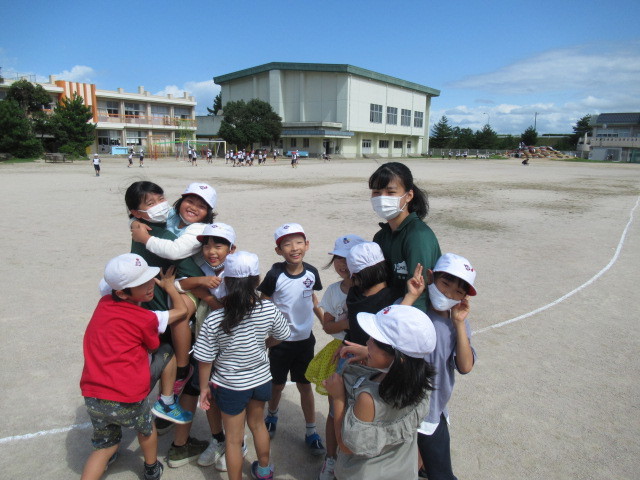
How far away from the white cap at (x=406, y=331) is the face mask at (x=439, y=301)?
0.44 m

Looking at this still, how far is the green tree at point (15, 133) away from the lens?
3944 cm

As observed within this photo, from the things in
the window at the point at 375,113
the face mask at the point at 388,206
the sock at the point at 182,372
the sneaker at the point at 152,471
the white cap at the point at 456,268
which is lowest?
the sneaker at the point at 152,471

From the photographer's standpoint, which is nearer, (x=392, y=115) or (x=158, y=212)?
(x=158, y=212)

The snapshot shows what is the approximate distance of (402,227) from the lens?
262 cm

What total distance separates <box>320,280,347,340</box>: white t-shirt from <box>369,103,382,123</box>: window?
233ft

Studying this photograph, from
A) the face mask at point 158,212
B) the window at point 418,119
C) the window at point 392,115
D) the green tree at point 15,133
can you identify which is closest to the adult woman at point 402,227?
the face mask at point 158,212

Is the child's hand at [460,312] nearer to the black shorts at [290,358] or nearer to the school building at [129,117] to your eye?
the black shorts at [290,358]

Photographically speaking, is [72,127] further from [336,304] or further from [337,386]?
[337,386]

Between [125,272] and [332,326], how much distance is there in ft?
4.16

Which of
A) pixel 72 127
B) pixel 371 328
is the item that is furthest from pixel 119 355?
pixel 72 127

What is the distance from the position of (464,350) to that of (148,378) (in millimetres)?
1795

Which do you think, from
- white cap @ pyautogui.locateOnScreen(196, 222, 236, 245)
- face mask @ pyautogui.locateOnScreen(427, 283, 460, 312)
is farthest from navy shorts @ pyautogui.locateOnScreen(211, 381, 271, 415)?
face mask @ pyautogui.locateOnScreen(427, 283, 460, 312)

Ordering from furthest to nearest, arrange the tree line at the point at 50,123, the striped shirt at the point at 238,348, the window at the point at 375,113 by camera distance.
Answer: the window at the point at 375,113, the tree line at the point at 50,123, the striped shirt at the point at 238,348

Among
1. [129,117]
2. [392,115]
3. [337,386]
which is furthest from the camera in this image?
[392,115]
